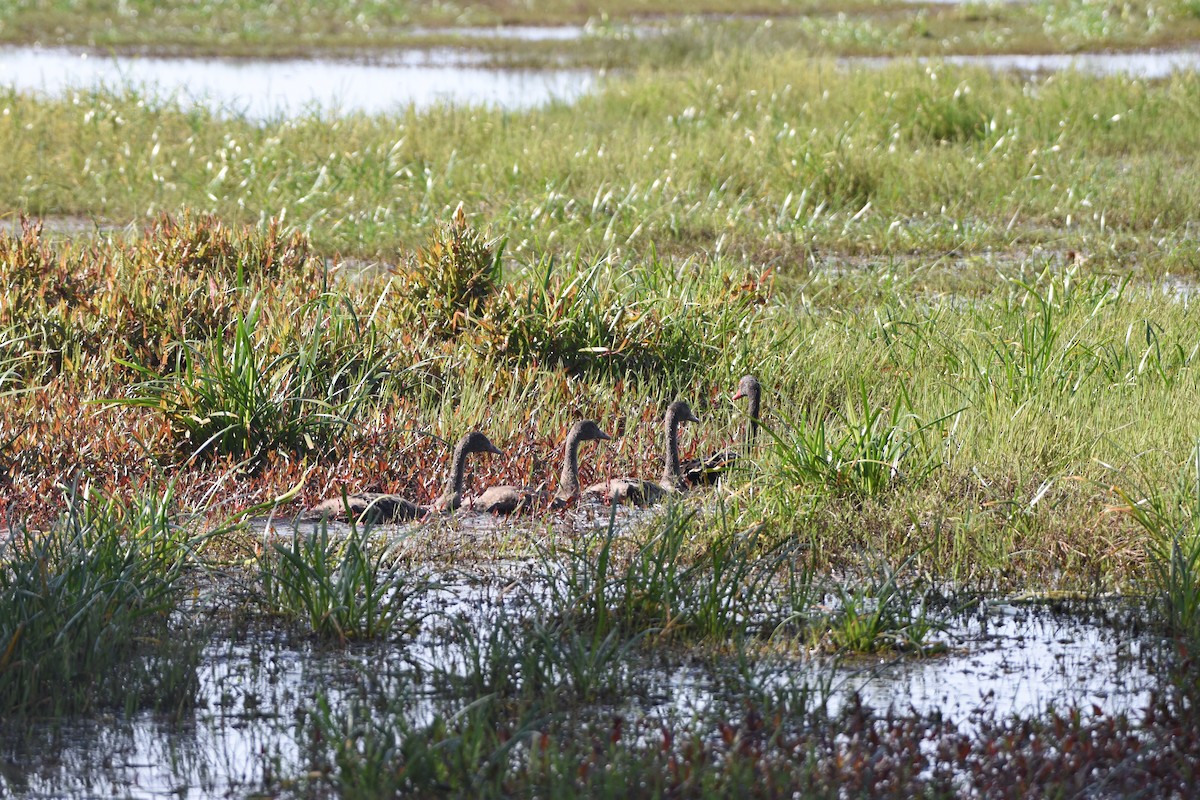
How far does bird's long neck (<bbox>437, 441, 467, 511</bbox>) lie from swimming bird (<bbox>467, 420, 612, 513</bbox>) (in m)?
0.12

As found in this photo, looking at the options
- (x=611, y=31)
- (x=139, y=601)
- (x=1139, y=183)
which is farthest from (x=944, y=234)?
(x=611, y=31)

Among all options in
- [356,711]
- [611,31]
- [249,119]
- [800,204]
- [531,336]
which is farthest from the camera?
[611,31]

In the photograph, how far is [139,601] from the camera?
475 centimetres

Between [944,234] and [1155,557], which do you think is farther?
[944,234]

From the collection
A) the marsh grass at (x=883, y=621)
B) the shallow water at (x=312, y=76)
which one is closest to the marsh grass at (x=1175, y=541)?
the marsh grass at (x=883, y=621)

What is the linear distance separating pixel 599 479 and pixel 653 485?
1.53ft

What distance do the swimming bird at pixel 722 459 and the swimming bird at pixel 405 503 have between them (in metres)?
0.85

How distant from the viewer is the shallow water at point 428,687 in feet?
12.9

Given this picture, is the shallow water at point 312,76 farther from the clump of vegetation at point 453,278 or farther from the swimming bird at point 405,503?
the swimming bird at point 405,503

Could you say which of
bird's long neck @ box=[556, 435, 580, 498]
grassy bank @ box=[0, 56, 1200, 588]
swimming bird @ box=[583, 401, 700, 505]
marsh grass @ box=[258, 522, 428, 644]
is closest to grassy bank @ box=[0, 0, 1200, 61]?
grassy bank @ box=[0, 56, 1200, 588]

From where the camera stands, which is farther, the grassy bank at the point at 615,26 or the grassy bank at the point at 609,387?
the grassy bank at the point at 615,26

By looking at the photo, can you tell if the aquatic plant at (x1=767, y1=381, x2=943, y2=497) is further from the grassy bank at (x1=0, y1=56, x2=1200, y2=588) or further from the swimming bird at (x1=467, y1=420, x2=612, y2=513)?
the swimming bird at (x1=467, y1=420, x2=612, y2=513)

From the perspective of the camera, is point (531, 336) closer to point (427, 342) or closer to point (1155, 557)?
point (427, 342)

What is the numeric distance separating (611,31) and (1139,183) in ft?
61.9
